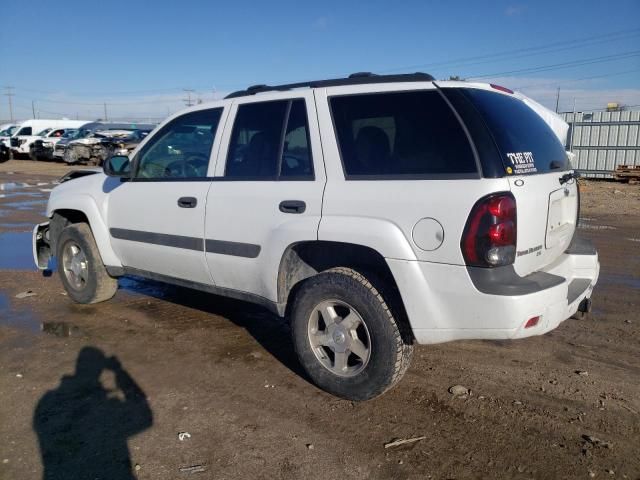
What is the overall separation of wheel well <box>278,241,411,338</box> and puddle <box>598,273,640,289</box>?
3.96m

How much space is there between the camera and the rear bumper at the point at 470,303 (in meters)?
2.93

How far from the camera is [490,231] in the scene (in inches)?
113

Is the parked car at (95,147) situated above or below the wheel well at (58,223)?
above

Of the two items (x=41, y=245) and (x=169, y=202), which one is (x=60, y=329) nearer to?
(x=41, y=245)

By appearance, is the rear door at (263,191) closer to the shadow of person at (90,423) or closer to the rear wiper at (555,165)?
the shadow of person at (90,423)

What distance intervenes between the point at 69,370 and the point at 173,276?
1.08 metres

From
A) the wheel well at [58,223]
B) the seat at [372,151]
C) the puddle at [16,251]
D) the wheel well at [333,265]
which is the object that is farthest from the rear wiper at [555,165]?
the puddle at [16,251]

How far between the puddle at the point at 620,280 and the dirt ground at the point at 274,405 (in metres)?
0.71

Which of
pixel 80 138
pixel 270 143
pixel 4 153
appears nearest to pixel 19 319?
pixel 270 143

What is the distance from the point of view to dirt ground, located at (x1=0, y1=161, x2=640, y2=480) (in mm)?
2893

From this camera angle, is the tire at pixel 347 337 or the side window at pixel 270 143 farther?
the side window at pixel 270 143

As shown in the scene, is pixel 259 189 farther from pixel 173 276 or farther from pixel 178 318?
pixel 178 318

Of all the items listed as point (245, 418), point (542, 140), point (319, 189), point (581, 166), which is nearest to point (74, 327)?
point (245, 418)

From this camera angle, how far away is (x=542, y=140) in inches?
142
